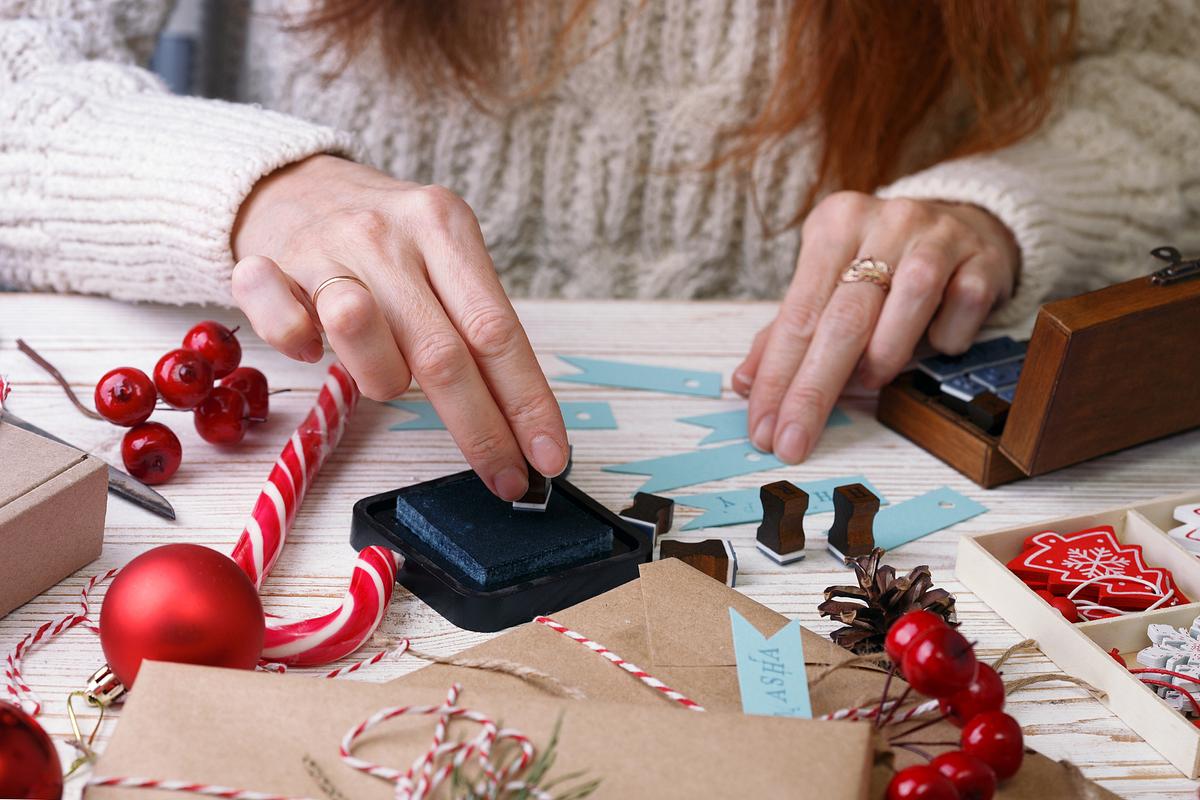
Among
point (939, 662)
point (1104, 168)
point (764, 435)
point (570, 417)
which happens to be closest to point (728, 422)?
point (764, 435)

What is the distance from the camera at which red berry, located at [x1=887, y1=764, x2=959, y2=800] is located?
554 mm

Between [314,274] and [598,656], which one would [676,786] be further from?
[314,274]

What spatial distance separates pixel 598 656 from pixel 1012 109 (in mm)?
1039

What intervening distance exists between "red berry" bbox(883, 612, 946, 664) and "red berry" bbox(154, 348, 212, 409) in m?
0.63

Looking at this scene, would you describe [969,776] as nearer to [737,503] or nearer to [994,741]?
[994,741]

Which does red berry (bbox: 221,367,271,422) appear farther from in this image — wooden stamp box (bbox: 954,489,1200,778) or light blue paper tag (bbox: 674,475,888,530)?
wooden stamp box (bbox: 954,489,1200,778)

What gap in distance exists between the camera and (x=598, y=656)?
690 millimetres

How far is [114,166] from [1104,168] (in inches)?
45.6

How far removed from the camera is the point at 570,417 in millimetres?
1101

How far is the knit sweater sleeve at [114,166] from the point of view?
3.66ft

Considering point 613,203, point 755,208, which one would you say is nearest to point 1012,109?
point 755,208

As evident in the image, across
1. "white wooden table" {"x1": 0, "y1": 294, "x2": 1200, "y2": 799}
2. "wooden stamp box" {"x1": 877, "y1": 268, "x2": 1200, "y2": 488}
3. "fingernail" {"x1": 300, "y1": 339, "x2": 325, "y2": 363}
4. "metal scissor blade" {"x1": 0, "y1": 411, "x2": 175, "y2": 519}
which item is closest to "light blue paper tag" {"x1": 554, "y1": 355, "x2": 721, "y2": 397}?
"white wooden table" {"x1": 0, "y1": 294, "x2": 1200, "y2": 799}

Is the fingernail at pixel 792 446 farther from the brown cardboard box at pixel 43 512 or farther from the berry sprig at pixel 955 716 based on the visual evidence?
the brown cardboard box at pixel 43 512

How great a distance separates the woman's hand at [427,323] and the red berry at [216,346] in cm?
12
